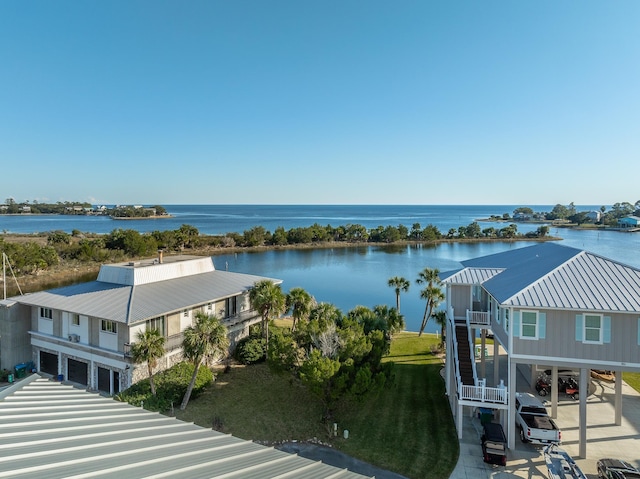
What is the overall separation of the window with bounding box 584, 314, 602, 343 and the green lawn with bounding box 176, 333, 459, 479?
6.76 m

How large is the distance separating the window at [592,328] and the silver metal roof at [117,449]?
11968mm

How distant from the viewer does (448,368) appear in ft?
65.7

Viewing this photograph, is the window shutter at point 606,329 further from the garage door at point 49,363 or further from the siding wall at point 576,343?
the garage door at point 49,363

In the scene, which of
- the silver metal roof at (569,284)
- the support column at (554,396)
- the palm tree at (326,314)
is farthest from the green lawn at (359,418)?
the silver metal roof at (569,284)

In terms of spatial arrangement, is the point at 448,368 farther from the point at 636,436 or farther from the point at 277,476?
the point at 277,476

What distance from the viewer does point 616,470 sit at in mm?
12422

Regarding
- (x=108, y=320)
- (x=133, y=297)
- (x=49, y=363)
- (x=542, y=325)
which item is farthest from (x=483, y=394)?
(x=49, y=363)

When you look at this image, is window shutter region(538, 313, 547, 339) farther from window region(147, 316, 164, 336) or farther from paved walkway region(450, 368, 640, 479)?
window region(147, 316, 164, 336)

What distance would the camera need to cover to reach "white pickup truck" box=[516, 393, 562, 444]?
579 inches

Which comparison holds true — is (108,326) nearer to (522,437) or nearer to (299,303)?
(299,303)

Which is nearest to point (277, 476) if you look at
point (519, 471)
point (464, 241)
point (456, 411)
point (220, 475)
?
point (220, 475)

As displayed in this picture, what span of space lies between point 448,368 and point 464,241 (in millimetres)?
105050

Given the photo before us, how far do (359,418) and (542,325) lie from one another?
30.1ft

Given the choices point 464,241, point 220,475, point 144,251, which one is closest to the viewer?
point 220,475
